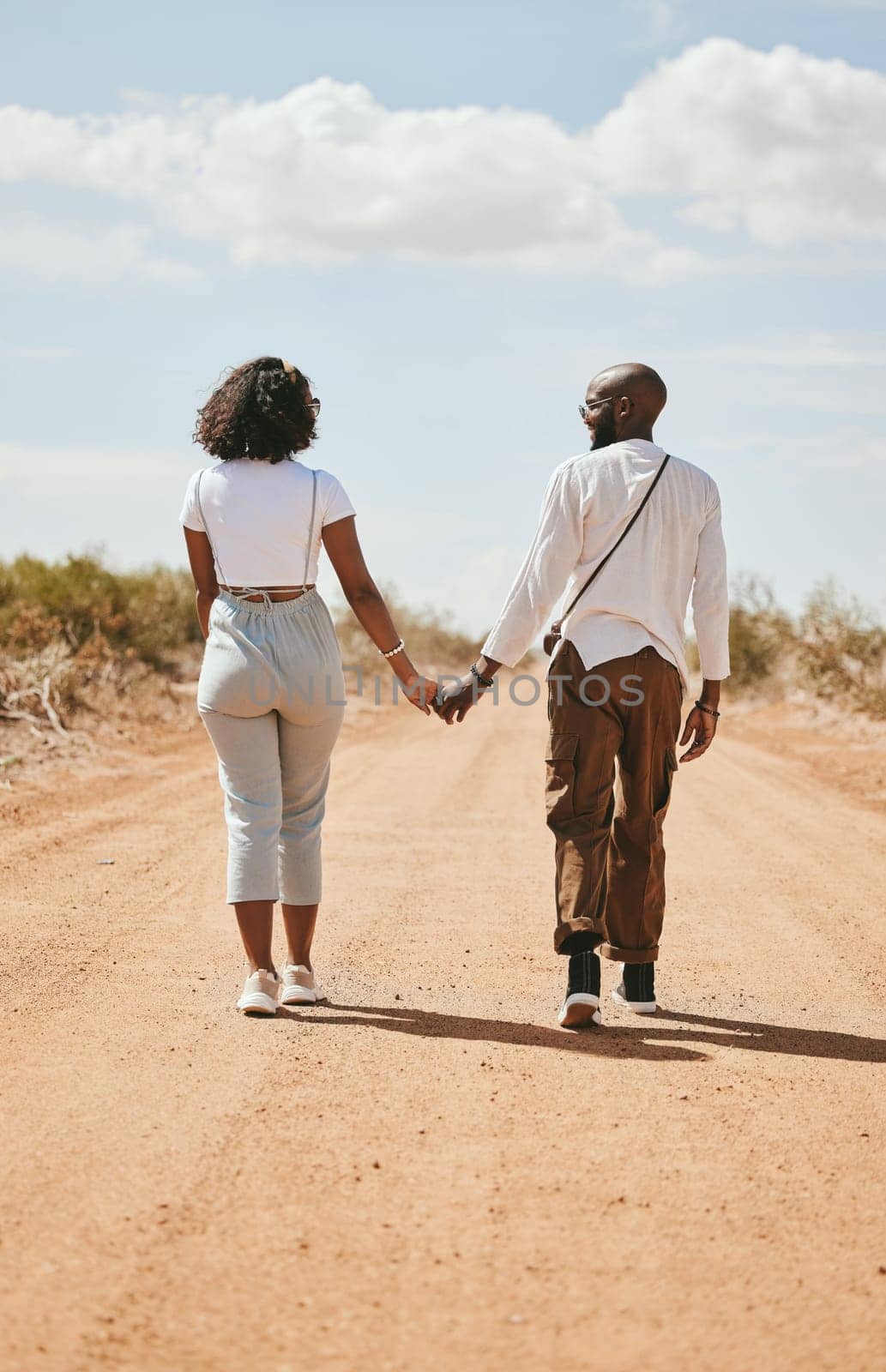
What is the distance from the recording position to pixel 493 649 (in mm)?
4672

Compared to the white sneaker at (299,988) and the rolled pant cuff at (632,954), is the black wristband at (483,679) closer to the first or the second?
the rolled pant cuff at (632,954)

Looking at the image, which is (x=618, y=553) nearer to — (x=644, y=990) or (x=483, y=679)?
(x=483, y=679)

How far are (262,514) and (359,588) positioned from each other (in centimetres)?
44

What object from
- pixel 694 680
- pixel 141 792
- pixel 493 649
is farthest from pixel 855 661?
pixel 493 649

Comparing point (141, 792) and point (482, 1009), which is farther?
point (141, 792)


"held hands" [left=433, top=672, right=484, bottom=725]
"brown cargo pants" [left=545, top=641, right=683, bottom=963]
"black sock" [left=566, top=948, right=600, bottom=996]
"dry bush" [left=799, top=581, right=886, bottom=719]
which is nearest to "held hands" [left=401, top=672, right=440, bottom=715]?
"held hands" [left=433, top=672, right=484, bottom=725]

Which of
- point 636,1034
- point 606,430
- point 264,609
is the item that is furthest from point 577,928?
point 606,430

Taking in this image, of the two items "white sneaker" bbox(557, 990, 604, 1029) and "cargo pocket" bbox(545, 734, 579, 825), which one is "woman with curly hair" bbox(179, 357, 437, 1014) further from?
"white sneaker" bbox(557, 990, 604, 1029)

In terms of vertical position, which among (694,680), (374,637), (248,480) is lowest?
(694,680)

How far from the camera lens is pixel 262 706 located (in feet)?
14.7

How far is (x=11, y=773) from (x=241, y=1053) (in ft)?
25.5

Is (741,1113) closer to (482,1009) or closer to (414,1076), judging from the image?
(414,1076)

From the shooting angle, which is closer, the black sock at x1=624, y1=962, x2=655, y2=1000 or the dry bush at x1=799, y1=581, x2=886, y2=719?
the black sock at x1=624, y1=962, x2=655, y2=1000

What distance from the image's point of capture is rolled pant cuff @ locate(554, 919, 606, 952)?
14.6 feet
